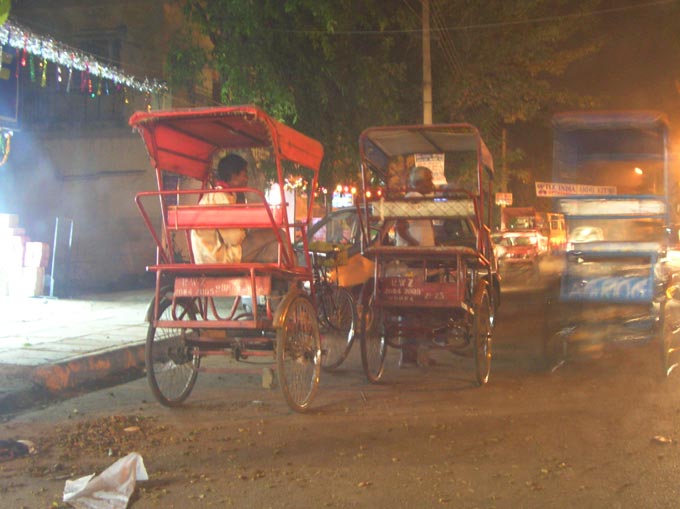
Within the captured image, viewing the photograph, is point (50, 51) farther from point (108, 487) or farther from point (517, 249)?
point (517, 249)

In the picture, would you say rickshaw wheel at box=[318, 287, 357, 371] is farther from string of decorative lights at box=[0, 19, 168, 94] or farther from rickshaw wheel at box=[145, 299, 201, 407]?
string of decorative lights at box=[0, 19, 168, 94]

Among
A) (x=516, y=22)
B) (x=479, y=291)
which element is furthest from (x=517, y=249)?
(x=479, y=291)

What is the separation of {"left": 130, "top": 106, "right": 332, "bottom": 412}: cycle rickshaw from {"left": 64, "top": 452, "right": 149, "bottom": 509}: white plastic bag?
161 cm

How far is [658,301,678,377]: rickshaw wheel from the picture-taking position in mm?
7062

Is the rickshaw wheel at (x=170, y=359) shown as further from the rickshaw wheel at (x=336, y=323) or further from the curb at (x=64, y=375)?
the rickshaw wheel at (x=336, y=323)

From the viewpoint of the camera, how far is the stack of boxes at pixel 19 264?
13.4 m

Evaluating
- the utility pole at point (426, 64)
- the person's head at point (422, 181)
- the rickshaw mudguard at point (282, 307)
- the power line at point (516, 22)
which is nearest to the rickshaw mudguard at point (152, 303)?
the rickshaw mudguard at point (282, 307)

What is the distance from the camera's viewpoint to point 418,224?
24.9 feet

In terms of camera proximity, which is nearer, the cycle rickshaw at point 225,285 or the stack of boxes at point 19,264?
the cycle rickshaw at point 225,285

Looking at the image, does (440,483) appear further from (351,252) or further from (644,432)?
(351,252)

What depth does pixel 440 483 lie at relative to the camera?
4281 mm

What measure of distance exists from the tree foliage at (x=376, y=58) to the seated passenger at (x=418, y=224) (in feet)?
18.7

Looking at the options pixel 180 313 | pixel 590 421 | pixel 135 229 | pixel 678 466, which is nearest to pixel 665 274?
pixel 590 421

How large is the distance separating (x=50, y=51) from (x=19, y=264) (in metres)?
4.25
